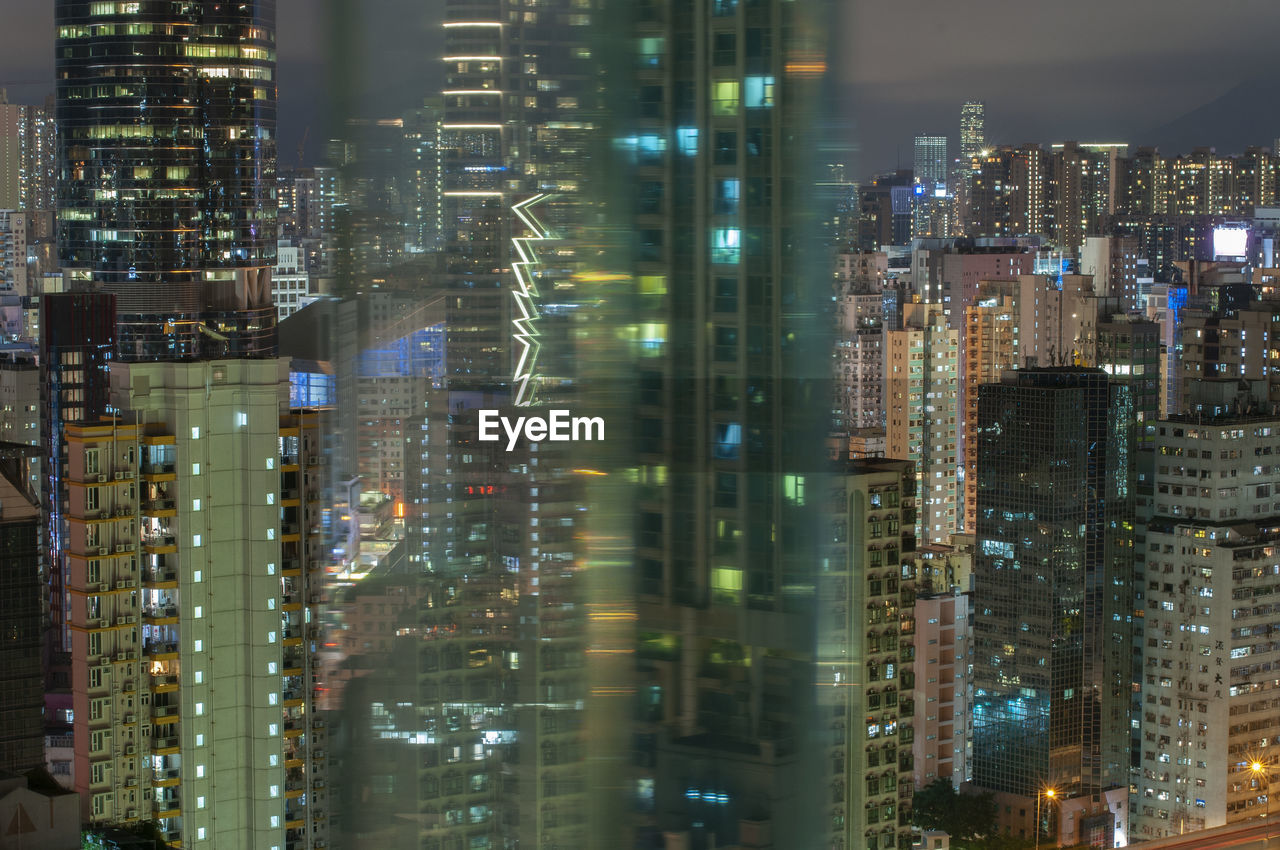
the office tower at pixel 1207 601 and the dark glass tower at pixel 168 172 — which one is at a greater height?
the dark glass tower at pixel 168 172

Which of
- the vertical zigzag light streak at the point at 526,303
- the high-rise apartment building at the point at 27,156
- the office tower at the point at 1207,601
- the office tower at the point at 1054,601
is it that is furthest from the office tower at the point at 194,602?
the office tower at the point at 1207,601

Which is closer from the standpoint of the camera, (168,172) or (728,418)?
(728,418)

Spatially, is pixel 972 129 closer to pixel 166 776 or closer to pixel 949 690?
pixel 166 776

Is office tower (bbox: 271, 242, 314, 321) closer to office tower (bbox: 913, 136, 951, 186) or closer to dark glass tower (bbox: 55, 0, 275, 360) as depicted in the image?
dark glass tower (bbox: 55, 0, 275, 360)

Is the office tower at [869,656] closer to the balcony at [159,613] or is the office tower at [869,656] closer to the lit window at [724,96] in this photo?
the lit window at [724,96]

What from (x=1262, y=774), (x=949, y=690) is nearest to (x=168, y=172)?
(x=949, y=690)
